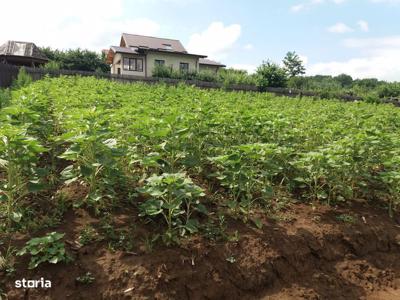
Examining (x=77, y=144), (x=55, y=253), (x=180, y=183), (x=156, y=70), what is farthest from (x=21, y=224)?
(x=156, y=70)

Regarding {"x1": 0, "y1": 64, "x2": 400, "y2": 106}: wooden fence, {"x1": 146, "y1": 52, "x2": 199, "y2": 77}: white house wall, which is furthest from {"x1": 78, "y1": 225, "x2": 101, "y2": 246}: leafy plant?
{"x1": 146, "y1": 52, "x2": 199, "y2": 77}: white house wall

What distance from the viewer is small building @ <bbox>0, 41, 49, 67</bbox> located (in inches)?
1235

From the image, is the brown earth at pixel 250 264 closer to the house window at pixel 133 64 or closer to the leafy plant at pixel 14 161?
the leafy plant at pixel 14 161

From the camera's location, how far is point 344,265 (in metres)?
3.44

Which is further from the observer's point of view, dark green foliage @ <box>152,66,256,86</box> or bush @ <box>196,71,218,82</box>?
bush @ <box>196,71,218,82</box>

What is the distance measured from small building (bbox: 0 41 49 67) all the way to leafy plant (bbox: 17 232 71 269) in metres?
32.2

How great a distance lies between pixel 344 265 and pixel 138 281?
200cm

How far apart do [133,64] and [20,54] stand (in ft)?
31.9

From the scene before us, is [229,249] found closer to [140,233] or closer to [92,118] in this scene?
[140,233]

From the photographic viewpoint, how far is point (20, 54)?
3167 centimetres

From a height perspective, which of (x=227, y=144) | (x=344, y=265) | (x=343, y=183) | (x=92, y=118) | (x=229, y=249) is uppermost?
(x=92, y=118)

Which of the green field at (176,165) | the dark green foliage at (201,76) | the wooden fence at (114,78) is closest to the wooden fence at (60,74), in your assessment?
the wooden fence at (114,78)

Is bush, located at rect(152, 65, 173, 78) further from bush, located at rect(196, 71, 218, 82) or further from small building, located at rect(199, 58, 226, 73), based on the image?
small building, located at rect(199, 58, 226, 73)

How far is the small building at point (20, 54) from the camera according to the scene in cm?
3138
